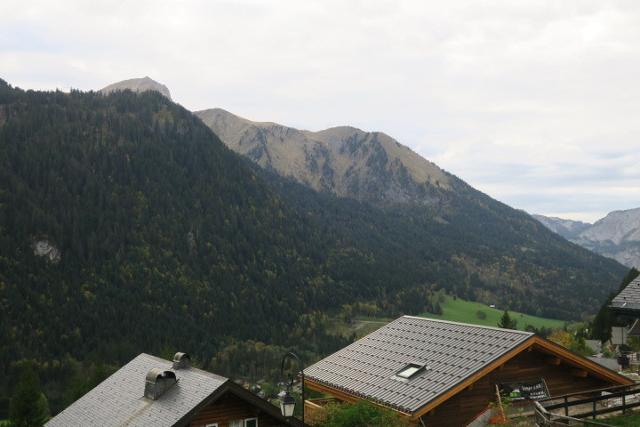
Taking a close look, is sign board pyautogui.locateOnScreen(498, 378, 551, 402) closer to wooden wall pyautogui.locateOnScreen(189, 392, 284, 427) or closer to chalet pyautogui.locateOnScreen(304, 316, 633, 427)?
chalet pyautogui.locateOnScreen(304, 316, 633, 427)

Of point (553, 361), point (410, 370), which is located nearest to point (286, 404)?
point (410, 370)

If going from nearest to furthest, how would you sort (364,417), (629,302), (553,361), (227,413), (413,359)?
1. (364,417)
2. (553,361)
3. (413,359)
4. (227,413)
5. (629,302)

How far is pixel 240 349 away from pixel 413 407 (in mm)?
155582

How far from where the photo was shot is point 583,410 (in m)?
22.4

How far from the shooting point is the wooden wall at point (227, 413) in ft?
81.9

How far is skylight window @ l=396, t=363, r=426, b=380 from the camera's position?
22516 mm

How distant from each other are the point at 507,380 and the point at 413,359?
343 centimetres

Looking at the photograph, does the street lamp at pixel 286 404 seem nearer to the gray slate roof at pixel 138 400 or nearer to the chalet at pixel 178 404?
the chalet at pixel 178 404

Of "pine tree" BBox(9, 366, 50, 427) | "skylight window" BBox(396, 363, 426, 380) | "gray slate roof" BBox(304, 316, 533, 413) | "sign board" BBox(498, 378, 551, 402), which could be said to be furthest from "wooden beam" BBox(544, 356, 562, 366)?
"pine tree" BBox(9, 366, 50, 427)

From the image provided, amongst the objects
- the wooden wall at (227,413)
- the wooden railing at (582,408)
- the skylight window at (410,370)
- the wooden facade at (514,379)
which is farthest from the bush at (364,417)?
the wooden wall at (227,413)

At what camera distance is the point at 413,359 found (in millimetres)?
23781

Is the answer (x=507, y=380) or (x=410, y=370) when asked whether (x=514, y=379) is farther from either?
(x=410, y=370)

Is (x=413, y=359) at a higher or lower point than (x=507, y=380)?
higher

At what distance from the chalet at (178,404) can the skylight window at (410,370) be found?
4558 millimetres
